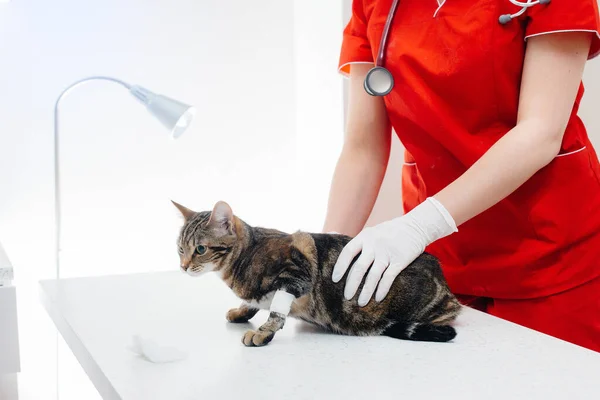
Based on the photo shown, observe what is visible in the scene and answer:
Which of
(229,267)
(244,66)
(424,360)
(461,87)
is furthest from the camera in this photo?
(244,66)

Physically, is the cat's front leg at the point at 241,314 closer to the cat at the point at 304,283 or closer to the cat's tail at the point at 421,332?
the cat at the point at 304,283

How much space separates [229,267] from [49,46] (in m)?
1.40

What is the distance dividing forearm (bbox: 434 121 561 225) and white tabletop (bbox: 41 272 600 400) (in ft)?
0.61

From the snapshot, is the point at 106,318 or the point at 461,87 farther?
the point at 461,87

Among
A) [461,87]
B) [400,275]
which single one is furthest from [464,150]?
[400,275]

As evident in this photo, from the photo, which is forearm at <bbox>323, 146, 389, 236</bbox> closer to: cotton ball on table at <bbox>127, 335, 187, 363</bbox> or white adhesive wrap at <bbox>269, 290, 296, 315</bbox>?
white adhesive wrap at <bbox>269, 290, 296, 315</bbox>

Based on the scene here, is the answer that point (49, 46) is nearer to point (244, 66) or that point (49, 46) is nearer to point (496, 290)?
point (244, 66)

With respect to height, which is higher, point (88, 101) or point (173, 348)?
point (88, 101)

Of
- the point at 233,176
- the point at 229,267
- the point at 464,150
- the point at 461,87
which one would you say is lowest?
the point at 233,176

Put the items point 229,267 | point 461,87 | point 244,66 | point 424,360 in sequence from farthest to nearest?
point 244,66 < point 461,87 < point 229,267 < point 424,360

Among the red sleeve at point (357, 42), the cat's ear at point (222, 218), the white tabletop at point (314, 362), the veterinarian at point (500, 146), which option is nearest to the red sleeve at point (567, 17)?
the veterinarian at point (500, 146)

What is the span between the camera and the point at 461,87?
1.30 meters

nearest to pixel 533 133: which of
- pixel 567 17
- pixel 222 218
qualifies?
pixel 567 17

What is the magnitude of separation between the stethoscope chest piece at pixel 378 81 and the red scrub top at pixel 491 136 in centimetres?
8
